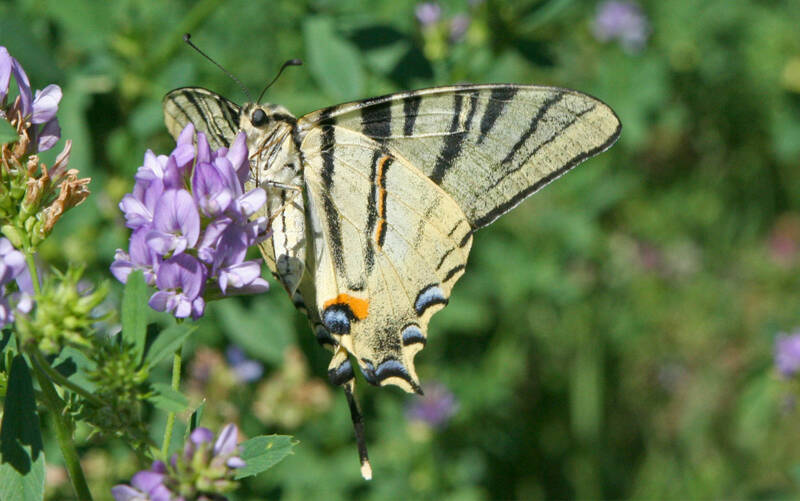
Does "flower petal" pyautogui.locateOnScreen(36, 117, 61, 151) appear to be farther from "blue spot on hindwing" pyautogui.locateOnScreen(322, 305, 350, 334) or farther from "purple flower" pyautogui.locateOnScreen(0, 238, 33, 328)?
"blue spot on hindwing" pyautogui.locateOnScreen(322, 305, 350, 334)

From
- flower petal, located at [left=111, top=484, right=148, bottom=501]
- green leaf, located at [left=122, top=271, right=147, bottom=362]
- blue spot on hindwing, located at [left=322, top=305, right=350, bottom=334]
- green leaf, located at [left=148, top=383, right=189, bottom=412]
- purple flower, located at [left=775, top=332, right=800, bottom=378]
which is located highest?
green leaf, located at [left=122, top=271, right=147, bottom=362]

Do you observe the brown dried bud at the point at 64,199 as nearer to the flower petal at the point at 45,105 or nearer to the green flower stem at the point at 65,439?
the flower petal at the point at 45,105

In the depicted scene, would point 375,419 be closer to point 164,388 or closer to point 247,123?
point 247,123

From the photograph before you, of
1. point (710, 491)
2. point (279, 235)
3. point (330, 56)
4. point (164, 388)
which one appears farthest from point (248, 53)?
point (710, 491)

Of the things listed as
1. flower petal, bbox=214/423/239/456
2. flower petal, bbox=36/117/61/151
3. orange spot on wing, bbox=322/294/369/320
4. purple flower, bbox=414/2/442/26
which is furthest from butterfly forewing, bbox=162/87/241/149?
purple flower, bbox=414/2/442/26

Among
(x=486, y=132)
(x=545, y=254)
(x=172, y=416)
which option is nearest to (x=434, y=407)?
(x=545, y=254)

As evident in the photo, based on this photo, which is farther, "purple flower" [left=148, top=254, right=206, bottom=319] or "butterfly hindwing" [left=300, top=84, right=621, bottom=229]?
"butterfly hindwing" [left=300, top=84, right=621, bottom=229]

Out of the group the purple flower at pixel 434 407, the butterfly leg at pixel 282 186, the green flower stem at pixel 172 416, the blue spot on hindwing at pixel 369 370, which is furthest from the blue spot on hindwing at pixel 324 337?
the purple flower at pixel 434 407
